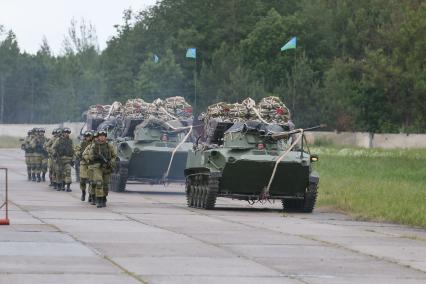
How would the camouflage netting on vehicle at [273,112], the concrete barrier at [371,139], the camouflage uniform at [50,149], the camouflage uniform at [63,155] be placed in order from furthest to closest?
the concrete barrier at [371,139], the camouflage uniform at [50,149], the camouflage uniform at [63,155], the camouflage netting on vehicle at [273,112]

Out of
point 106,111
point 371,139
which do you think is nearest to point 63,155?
point 106,111

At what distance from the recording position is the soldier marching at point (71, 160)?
29938 millimetres

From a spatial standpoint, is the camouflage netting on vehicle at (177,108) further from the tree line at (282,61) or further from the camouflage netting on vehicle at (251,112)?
the tree line at (282,61)

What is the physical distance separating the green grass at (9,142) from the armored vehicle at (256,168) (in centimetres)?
6615

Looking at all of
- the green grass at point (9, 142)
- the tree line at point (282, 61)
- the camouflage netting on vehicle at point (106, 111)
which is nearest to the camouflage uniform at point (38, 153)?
the camouflage netting on vehicle at point (106, 111)

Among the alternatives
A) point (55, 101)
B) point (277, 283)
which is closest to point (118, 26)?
point (55, 101)

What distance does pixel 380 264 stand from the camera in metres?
17.4

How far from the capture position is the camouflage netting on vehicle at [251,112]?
32.1 m

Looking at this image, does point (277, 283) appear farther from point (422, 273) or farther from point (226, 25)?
point (226, 25)

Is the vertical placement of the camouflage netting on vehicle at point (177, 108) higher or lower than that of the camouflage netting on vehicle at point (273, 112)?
higher

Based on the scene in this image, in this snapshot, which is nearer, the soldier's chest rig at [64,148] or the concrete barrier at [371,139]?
the soldier's chest rig at [64,148]

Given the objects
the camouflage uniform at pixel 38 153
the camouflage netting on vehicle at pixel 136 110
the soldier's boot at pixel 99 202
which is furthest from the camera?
the camouflage uniform at pixel 38 153

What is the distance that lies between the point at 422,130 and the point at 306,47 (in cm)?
2178

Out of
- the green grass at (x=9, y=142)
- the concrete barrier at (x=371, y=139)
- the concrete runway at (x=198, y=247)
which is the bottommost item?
the concrete runway at (x=198, y=247)
